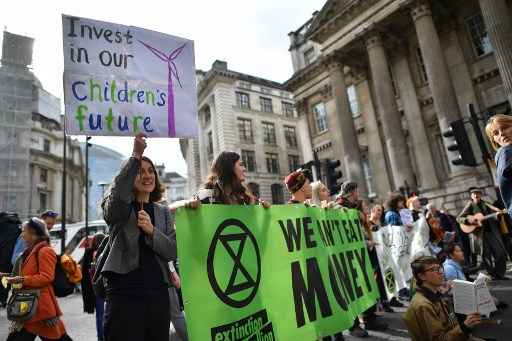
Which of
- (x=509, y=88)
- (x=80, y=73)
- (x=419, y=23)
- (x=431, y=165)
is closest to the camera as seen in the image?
(x=80, y=73)

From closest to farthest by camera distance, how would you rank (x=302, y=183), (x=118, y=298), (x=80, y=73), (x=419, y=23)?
(x=118, y=298), (x=80, y=73), (x=302, y=183), (x=419, y=23)

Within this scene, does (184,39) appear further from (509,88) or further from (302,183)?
(509,88)

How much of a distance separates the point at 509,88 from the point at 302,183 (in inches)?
582

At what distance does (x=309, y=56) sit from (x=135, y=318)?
3109cm

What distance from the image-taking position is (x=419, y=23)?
17219mm

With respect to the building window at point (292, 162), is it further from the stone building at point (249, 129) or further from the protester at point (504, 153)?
the protester at point (504, 153)

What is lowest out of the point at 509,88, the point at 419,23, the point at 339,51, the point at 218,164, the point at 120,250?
the point at 120,250

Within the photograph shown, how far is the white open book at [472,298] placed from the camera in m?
3.02

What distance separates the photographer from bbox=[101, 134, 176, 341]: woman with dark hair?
7.25 feet

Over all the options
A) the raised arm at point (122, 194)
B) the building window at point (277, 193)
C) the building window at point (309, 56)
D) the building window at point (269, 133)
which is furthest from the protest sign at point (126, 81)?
the building window at point (269, 133)

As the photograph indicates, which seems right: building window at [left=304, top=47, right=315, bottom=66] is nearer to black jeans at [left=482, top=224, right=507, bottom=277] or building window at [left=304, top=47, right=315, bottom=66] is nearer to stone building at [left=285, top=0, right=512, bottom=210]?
stone building at [left=285, top=0, right=512, bottom=210]

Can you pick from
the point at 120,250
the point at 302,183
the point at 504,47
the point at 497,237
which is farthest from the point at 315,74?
the point at 120,250

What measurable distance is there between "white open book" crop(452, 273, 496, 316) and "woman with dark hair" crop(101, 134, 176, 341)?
259cm

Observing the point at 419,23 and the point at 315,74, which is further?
the point at 315,74
